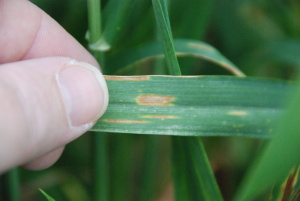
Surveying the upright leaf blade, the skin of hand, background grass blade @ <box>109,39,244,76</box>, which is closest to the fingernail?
the skin of hand

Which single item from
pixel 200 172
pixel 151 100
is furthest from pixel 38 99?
pixel 200 172

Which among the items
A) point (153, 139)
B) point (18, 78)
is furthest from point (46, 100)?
point (153, 139)

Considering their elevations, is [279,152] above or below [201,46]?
above

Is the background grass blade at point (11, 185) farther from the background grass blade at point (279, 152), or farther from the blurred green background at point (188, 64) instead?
the background grass blade at point (279, 152)

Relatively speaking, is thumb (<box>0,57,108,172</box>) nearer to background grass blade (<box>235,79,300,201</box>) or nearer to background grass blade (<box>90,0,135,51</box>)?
background grass blade (<box>90,0,135,51</box>)

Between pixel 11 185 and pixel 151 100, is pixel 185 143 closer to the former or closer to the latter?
pixel 151 100

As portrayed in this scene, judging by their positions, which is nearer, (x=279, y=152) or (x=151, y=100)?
(x=279, y=152)
